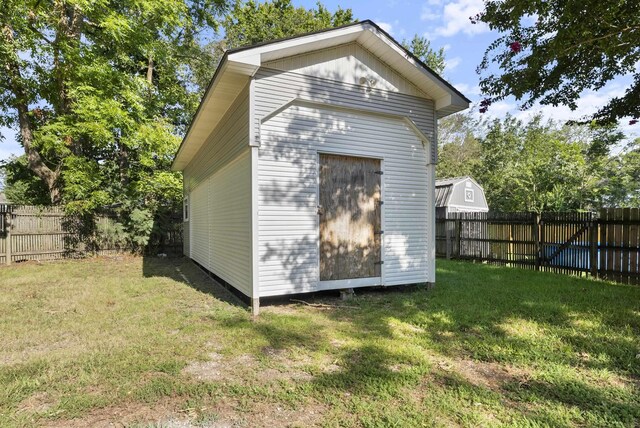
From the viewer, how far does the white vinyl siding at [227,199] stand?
214 inches

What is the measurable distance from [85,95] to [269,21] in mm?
14195

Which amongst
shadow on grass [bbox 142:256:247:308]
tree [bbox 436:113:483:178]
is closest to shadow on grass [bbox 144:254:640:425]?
shadow on grass [bbox 142:256:247:308]

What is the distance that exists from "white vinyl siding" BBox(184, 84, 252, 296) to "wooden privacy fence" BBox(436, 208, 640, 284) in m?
7.72

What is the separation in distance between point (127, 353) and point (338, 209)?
362 cm

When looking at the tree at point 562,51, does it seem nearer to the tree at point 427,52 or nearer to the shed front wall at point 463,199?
the shed front wall at point 463,199

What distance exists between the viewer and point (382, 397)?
2.64m

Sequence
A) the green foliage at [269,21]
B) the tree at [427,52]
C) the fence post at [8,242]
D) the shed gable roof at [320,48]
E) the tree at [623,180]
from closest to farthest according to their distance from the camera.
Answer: the shed gable roof at [320,48]
the fence post at [8,242]
the tree at [623,180]
the green foliage at [269,21]
the tree at [427,52]

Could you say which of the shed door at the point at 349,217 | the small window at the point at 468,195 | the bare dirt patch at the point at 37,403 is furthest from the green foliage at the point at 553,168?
the bare dirt patch at the point at 37,403

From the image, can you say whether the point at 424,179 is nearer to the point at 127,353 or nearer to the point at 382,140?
the point at 382,140

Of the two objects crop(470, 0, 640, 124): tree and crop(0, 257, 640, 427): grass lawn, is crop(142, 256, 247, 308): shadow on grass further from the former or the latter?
crop(470, 0, 640, 124): tree

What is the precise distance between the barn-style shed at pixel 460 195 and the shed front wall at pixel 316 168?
12606 millimetres

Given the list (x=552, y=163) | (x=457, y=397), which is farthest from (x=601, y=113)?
(x=552, y=163)

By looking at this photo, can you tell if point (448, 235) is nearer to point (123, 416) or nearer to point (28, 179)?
point (123, 416)

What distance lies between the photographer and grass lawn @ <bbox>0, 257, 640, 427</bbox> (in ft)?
8.05
